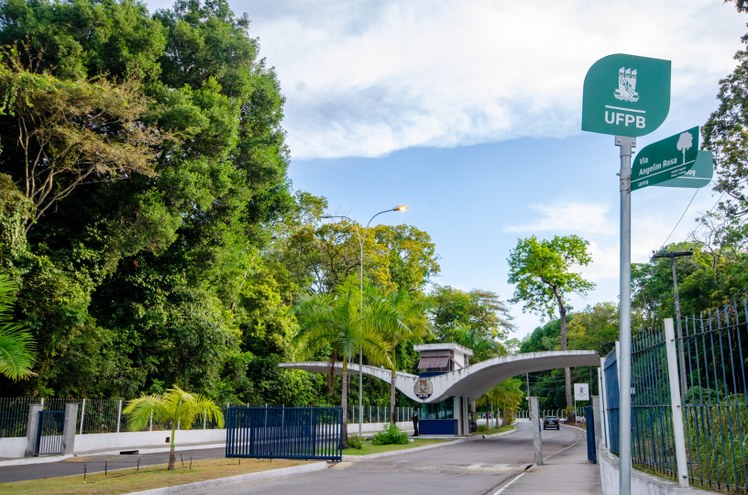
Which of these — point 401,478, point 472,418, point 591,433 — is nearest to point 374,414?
point 472,418

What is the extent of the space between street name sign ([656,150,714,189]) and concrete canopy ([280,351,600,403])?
32.4m

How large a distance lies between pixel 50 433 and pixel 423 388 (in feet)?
75.0

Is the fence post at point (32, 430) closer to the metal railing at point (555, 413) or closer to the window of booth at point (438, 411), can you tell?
the window of booth at point (438, 411)

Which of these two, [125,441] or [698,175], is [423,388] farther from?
[698,175]

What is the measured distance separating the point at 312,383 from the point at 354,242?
35.9 feet

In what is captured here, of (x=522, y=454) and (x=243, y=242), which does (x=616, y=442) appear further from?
(x=243, y=242)

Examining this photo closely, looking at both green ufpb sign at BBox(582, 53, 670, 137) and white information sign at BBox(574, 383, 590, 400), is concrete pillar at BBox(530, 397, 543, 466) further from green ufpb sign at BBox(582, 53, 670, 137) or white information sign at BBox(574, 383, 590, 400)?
green ufpb sign at BBox(582, 53, 670, 137)

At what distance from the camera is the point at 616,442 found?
31.7ft

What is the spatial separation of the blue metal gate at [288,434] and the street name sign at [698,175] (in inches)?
622

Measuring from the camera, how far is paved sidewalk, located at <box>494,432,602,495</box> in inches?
507

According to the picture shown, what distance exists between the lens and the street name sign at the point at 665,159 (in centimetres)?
422

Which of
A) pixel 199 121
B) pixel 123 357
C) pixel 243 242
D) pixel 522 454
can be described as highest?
pixel 199 121

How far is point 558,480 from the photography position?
1501 centimetres

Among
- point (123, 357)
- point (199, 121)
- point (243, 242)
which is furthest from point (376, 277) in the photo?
point (199, 121)
